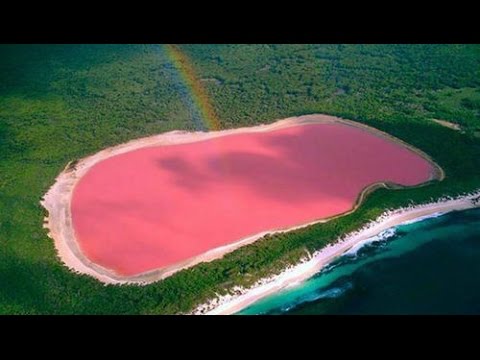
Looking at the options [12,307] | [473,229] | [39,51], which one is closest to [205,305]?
[12,307]

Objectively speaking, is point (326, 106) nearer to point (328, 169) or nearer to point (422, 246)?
point (328, 169)

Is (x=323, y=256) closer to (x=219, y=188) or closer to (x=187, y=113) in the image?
(x=219, y=188)

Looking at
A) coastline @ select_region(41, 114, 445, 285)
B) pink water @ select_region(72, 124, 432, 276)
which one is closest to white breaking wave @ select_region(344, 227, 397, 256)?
coastline @ select_region(41, 114, 445, 285)

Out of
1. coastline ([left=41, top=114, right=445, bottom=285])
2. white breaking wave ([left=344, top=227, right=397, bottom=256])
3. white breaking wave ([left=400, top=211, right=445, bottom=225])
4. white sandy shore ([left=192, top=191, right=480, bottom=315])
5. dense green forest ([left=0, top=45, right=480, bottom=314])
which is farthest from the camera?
white breaking wave ([left=400, top=211, right=445, bottom=225])

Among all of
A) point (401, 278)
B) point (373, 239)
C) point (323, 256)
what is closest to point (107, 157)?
point (323, 256)

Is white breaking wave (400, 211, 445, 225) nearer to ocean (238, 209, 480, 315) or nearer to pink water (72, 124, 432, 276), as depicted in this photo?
ocean (238, 209, 480, 315)
